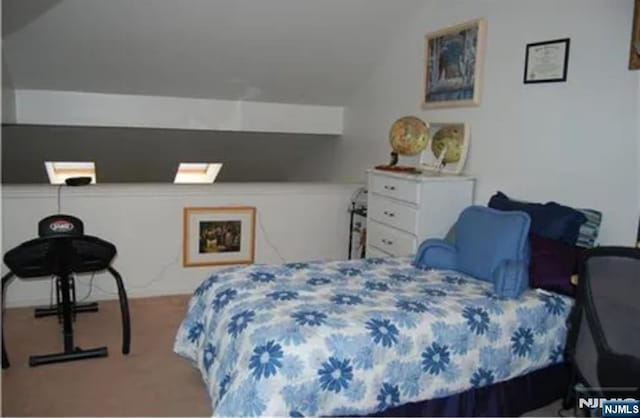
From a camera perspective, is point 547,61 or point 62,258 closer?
point 62,258

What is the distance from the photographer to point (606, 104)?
2.73 meters

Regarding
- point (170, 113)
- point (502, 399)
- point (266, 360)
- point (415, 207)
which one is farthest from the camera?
point (170, 113)

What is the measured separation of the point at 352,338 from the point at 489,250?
1135mm

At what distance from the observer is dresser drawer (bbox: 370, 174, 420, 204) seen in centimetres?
344

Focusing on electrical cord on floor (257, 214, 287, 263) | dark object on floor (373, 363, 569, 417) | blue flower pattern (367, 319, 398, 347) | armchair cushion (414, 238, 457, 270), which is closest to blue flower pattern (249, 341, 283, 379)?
blue flower pattern (367, 319, 398, 347)

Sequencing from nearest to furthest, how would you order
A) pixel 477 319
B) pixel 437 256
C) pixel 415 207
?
pixel 477 319 < pixel 437 256 < pixel 415 207

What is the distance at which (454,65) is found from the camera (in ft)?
12.4

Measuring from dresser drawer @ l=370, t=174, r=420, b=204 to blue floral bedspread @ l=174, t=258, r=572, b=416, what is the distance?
31.8 inches

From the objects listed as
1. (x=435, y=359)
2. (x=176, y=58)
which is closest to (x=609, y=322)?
(x=435, y=359)

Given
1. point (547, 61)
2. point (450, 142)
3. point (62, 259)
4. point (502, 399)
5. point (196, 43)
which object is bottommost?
point (502, 399)

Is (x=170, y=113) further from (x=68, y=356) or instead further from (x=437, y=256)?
(x=437, y=256)

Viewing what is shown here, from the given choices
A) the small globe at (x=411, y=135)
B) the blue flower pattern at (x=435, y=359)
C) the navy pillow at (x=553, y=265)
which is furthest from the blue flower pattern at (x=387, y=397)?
the small globe at (x=411, y=135)

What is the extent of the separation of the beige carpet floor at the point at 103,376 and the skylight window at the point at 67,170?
2642 mm

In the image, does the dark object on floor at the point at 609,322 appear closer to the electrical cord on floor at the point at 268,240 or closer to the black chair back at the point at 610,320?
the black chair back at the point at 610,320
